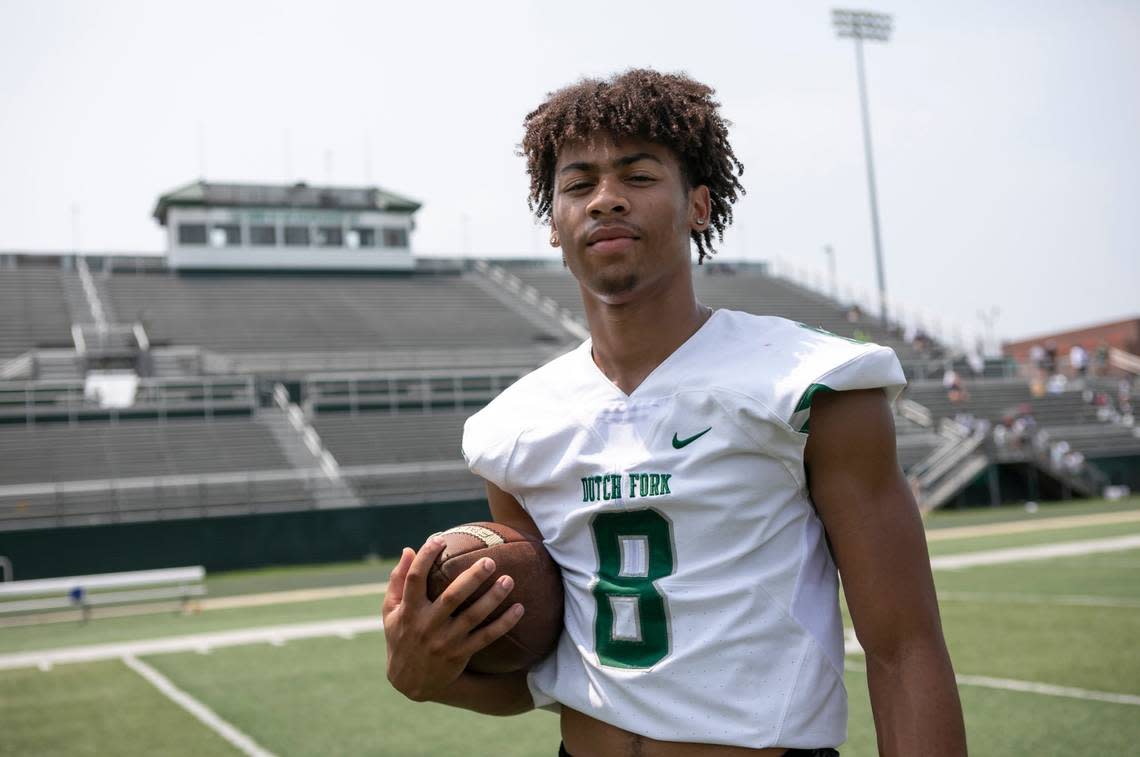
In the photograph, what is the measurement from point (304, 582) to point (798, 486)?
46.2 feet

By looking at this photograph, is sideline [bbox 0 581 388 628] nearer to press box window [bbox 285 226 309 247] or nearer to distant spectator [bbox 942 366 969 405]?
distant spectator [bbox 942 366 969 405]

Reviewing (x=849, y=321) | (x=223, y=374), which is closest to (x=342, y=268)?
(x=223, y=374)

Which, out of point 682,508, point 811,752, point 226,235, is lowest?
point 811,752

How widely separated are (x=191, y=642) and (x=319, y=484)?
10261 mm

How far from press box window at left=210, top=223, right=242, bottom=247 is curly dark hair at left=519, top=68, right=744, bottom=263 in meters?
32.3

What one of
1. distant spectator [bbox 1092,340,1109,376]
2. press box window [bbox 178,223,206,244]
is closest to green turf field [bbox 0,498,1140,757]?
distant spectator [bbox 1092,340,1109,376]

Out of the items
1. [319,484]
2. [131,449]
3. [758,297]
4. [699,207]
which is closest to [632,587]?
[699,207]

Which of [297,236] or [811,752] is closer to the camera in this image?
[811,752]

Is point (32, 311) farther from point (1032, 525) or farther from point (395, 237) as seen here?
point (1032, 525)

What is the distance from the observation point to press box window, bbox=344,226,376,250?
3434 cm

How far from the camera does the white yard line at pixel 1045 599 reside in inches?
342

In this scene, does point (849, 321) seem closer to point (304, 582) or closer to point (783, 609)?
point (304, 582)

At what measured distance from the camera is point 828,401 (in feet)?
5.66

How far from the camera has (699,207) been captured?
202cm
